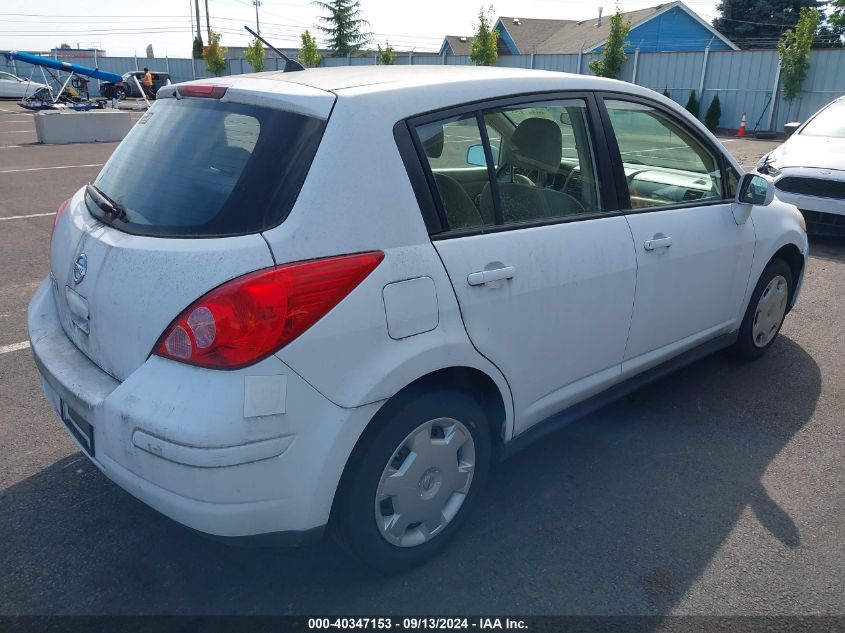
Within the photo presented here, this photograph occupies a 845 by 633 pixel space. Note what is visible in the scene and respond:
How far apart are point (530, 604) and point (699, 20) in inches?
1849

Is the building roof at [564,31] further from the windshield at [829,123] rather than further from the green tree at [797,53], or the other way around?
the windshield at [829,123]

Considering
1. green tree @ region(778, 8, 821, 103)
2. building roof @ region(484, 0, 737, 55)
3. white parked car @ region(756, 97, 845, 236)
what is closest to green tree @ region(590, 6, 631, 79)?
green tree @ region(778, 8, 821, 103)

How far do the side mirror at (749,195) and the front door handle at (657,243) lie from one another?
742 millimetres

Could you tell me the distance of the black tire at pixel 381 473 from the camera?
2262mm

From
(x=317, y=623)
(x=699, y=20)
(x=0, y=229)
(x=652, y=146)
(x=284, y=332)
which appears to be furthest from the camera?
(x=699, y=20)

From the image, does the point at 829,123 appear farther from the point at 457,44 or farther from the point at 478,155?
the point at 457,44

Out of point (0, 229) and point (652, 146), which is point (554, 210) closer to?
point (652, 146)

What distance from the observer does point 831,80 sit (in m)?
22.6

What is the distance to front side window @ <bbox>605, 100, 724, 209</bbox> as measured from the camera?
3305mm

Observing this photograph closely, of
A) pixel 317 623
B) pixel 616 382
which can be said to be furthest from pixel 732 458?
pixel 317 623

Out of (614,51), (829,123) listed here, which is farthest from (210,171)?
(614,51)

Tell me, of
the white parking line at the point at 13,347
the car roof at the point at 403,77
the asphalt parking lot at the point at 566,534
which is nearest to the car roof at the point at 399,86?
the car roof at the point at 403,77

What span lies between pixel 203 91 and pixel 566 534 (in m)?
2.22

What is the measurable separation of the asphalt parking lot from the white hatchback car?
0.29 meters
